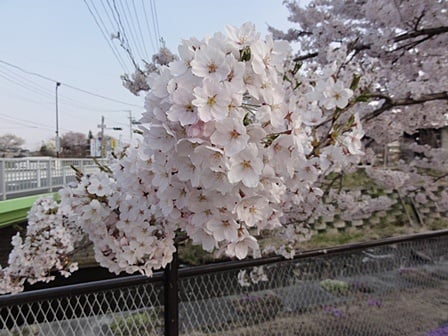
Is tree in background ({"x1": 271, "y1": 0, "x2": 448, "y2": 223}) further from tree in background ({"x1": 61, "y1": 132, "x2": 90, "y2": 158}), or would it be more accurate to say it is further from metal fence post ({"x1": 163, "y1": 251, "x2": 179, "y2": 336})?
tree in background ({"x1": 61, "y1": 132, "x2": 90, "y2": 158})

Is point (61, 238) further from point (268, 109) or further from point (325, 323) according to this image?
point (325, 323)

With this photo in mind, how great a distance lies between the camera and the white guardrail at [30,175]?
15.3 feet

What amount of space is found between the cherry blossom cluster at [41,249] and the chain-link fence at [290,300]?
0.49 feet

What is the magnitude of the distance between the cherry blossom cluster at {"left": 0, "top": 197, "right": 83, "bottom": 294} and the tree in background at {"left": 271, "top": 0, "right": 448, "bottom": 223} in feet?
4.28

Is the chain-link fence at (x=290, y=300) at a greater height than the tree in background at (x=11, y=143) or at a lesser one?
lesser

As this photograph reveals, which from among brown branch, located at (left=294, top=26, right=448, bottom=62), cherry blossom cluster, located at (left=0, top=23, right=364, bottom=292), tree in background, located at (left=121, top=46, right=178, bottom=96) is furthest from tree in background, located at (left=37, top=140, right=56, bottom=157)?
cherry blossom cluster, located at (left=0, top=23, right=364, bottom=292)

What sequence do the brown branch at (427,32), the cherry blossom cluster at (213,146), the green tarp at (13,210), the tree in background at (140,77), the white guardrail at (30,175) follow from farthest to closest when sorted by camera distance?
the white guardrail at (30,175) → the green tarp at (13,210) → the tree in background at (140,77) → the brown branch at (427,32) → the cherry blossom cluster at (213,146)

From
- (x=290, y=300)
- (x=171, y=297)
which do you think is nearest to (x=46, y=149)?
(x=290, y=300)

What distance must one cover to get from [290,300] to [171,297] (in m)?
0.98

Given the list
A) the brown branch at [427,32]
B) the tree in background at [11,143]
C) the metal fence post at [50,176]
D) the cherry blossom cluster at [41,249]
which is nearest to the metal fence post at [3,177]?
the metal fence post at [50,176]

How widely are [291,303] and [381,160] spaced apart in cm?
288

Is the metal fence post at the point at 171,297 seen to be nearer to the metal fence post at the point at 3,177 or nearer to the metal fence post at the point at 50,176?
the metal fence post at the point at 3,177

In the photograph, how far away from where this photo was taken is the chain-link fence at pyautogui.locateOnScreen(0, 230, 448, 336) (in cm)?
117

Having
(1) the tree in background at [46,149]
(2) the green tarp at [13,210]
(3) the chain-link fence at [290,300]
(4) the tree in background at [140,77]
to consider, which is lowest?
(3) the chain-link fence at [290,300]
